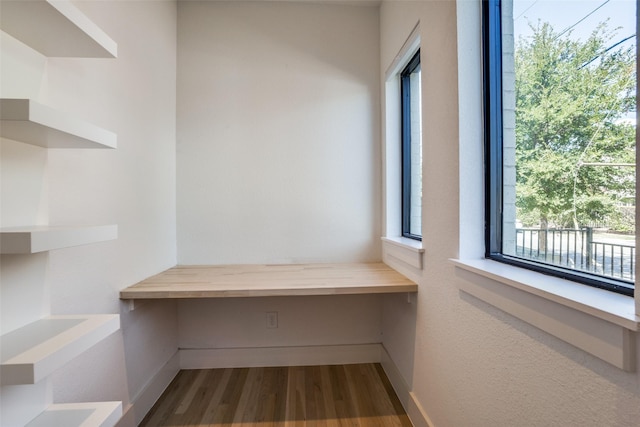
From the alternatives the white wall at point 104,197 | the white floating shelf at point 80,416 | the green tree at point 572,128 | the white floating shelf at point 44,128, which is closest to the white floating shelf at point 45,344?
the white wall at point 104,197

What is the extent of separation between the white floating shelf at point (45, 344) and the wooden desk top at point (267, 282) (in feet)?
1.78

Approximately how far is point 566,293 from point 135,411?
6.18 feet

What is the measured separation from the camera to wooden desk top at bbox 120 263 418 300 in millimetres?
1415

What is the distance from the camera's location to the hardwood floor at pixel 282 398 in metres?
1.50

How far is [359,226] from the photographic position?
2104 mm

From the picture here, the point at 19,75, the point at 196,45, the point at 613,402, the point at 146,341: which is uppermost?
the point at 196,45

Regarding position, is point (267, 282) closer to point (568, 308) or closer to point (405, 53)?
point (568, 308)

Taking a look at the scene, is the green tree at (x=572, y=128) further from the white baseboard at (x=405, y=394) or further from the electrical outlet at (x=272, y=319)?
the electrical outlet at (x=272, y=319)

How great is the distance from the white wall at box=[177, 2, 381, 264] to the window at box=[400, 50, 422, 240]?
0.22m

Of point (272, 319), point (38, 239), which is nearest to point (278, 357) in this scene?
point (272, 319)

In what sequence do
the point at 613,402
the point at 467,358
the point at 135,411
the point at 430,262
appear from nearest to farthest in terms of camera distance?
the point at 613,402
the point at 467,358
the point at 430,262
the point at 135,411

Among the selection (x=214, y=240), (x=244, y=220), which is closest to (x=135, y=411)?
(x=214, y=240)

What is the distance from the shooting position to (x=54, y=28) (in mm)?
785

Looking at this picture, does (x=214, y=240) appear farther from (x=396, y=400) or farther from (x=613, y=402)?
(x=613, y=402)
